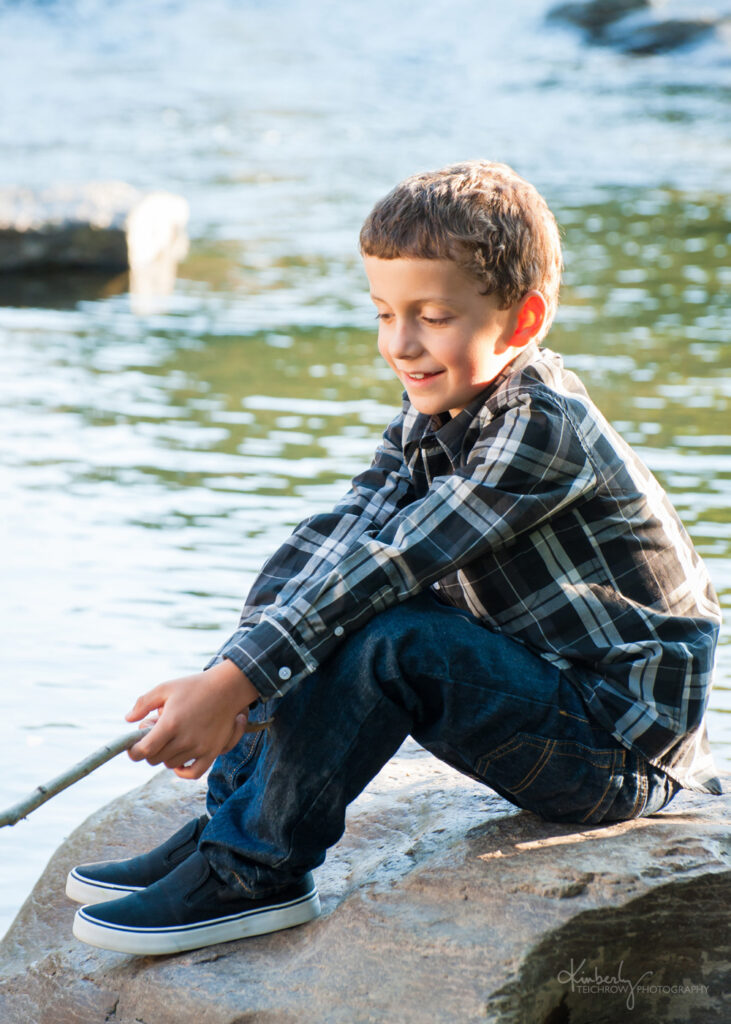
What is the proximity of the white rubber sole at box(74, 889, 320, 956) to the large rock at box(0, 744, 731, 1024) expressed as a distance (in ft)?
0.07

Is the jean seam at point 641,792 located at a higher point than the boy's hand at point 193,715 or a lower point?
lower

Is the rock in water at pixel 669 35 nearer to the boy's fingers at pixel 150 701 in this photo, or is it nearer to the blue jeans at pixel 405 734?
the blue jeans at pixel 405 734

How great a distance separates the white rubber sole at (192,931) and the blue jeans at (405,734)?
0.05 meters

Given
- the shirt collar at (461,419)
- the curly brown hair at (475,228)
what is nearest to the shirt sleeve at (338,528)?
the shirt collar at (461,419)

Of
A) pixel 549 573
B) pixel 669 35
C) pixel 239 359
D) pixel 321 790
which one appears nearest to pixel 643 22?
pixel 669 35

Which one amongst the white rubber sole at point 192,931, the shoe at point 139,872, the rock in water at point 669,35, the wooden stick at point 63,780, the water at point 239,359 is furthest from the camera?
the rock in water at point 669,35

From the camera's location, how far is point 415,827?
2312 mm

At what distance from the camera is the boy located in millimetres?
1936

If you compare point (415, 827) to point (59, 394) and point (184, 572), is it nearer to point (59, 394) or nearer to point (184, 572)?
point (184, 572)

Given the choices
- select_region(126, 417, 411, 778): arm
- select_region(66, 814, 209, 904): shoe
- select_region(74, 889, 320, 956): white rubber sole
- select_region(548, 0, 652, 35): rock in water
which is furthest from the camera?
select_region(548, 0, 652, 35): rock in water

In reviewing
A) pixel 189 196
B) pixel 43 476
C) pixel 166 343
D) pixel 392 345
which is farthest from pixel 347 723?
pixel 189 196

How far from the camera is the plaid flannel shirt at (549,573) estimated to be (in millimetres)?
1940

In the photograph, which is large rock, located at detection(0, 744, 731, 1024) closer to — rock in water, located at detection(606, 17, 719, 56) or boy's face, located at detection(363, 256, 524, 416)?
boy's face, located at detection(363, 256, 524, 416)

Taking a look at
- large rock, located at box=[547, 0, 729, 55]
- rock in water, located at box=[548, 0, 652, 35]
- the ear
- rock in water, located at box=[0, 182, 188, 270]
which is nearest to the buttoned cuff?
the ear
